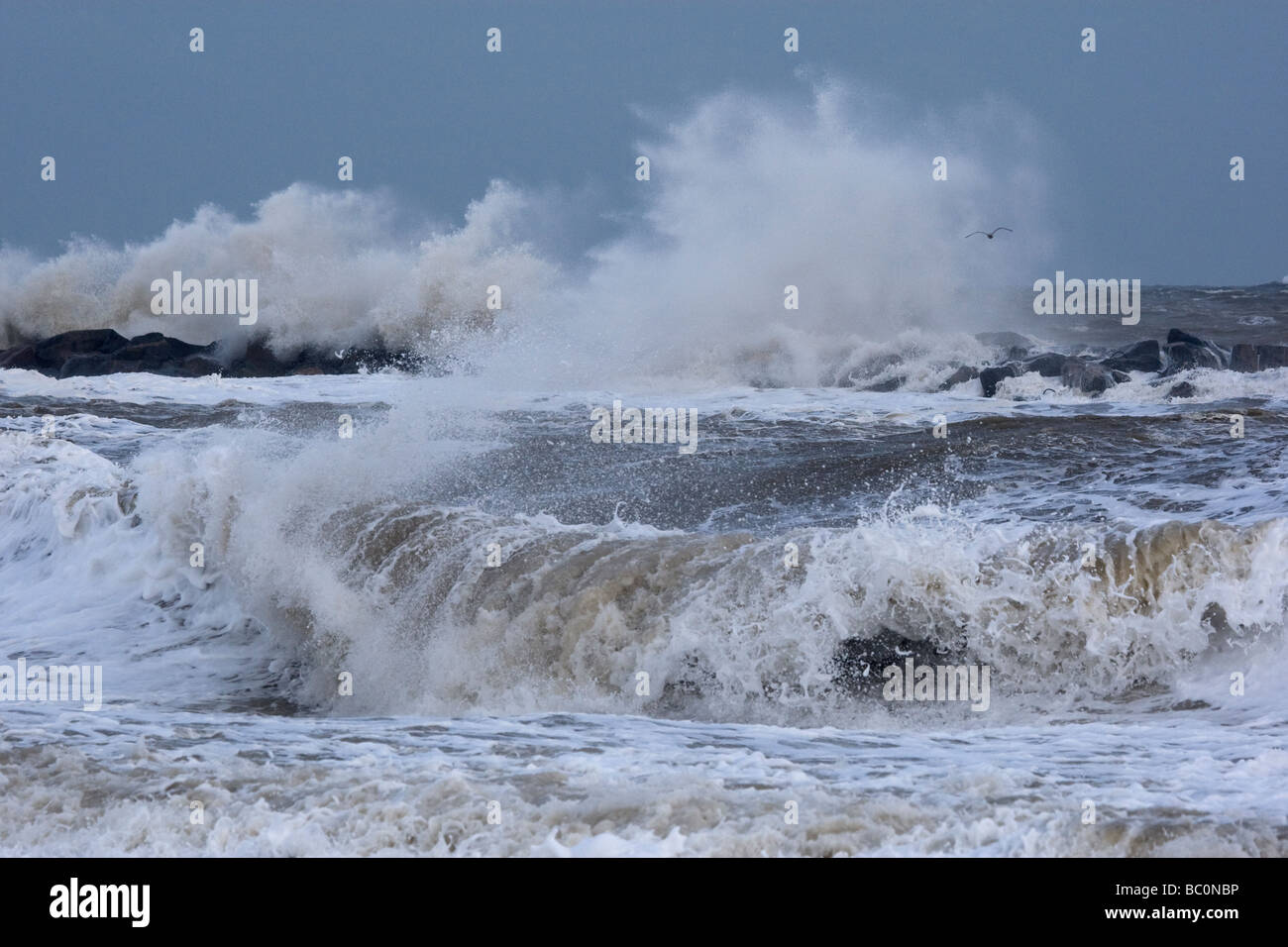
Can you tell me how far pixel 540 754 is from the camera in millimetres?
5582

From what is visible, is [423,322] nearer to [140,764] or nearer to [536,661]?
[536,661]

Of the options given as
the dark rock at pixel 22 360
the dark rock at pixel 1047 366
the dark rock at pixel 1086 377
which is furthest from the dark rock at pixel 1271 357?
the dark rock at pixel 22 360

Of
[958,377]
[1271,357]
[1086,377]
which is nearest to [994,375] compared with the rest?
[958,377]

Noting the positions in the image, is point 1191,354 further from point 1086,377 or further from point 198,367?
point 198,367

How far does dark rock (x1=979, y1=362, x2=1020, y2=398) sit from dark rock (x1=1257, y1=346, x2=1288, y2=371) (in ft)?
13.2

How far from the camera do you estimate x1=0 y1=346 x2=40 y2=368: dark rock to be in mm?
30000

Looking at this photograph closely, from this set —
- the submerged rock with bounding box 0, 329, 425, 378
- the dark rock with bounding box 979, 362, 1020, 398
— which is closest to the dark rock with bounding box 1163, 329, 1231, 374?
the dark rock with bounding box 979, 362, 1020, 398

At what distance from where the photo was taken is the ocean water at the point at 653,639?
4633 millimetres

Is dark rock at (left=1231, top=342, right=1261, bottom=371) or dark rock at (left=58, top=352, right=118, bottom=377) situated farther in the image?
dark rock at (left=58, top=352, right=118, bottom=377)

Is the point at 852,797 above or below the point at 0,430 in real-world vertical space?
below

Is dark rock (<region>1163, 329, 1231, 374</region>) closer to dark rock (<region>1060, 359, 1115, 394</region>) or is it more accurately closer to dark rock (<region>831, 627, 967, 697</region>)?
dark rock (<region>1060, 359, 1115, 394</region>)

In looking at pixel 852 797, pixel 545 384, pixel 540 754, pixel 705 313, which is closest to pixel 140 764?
pixel 540 754

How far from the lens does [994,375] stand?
65.7 feet
